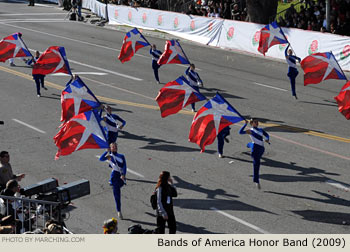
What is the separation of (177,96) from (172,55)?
23.3ft

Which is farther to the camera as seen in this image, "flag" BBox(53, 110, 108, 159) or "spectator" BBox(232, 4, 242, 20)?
"spectator" BBox(232, 4, 242, 20)

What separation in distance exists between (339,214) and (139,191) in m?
4.69

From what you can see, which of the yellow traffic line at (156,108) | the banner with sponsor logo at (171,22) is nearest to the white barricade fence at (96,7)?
the banner with sponsor logo at (171,22)

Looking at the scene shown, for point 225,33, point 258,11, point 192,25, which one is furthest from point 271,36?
point 192,25

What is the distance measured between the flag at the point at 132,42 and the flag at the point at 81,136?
12495mm

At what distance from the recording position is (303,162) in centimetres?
1733

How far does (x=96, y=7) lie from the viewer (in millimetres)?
46844

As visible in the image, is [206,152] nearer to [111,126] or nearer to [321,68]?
[111,126]

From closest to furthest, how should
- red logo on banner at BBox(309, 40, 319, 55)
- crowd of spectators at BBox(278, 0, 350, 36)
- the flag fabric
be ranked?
1. the flag fabric
2. red logo on banner at BBox(309, 40, 319, 55)
3. crowd of spectators at BBox(278, 0, 350, 36)

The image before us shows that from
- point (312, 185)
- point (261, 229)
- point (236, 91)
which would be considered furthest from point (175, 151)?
point (236, 91)

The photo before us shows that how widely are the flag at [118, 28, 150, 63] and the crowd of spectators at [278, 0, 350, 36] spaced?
28.8 feet

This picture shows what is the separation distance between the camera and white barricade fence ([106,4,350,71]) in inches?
1128

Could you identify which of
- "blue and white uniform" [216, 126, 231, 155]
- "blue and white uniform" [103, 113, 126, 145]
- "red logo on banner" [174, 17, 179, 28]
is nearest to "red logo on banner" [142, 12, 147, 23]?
"red logo on banner" [174, 17, 179, 28]

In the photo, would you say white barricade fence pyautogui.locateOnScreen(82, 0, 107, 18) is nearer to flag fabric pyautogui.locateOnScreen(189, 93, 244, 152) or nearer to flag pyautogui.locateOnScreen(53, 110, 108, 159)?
flag fabric pyautogui.locateOnScreen(189, 93, 244, 152)
